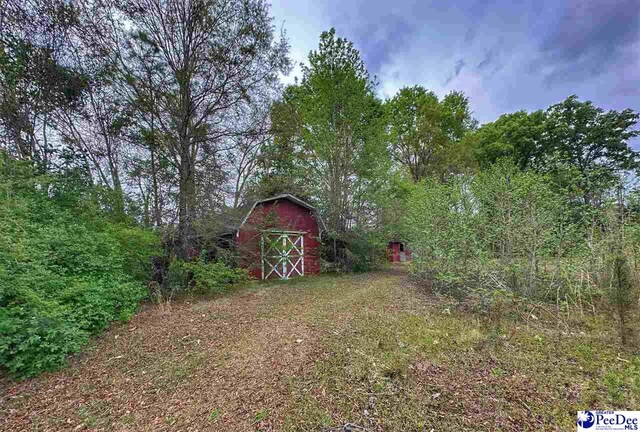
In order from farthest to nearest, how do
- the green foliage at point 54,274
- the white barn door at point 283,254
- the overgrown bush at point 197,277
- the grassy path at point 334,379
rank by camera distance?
the white barn door at point 283,254 → the overgrown bush at point 197,277 → the green foliage at point 54,274 → the grassy path at point 334,379

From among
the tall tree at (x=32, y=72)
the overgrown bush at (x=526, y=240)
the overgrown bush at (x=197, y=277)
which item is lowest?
the overgrown bush at (x=197, y=277)

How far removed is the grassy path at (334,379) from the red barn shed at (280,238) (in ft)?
15.3

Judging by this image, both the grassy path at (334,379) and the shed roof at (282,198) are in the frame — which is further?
the shed roof at (282,198)

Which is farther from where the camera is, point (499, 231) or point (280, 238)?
point (280, 238)

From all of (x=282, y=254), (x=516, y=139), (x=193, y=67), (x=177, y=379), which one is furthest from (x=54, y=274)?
(x=516, y=139)

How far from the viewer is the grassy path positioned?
2.08 metres

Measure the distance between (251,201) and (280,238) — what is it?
5.96ft

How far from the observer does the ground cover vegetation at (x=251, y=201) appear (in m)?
2.81

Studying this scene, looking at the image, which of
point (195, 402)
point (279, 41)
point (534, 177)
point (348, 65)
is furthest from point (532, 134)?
point (195, 402)

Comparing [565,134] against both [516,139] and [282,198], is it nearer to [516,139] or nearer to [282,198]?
[516,139]

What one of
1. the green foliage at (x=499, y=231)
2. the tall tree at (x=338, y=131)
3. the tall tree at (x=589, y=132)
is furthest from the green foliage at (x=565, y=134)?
the green foliage at (x=499, y=231)

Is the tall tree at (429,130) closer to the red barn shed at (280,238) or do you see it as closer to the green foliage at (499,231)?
the red barn shed at (280,238)

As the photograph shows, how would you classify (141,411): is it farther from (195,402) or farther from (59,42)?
(59,42)

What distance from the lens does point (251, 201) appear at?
9602 millimetres
